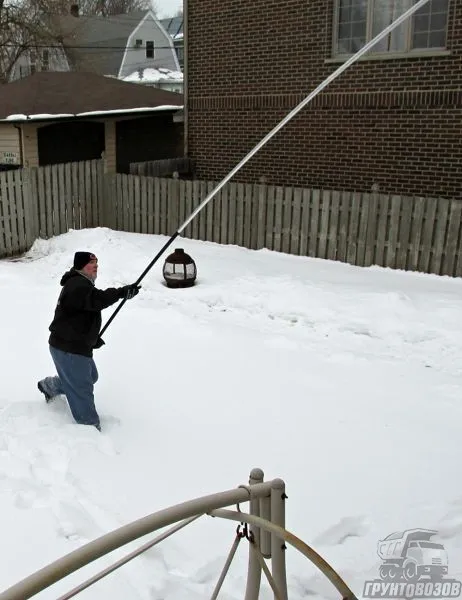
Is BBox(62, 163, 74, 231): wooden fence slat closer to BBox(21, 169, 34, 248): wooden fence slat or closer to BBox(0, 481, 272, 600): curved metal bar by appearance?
BBox(21, 169, 34, 248): wooden fence slat

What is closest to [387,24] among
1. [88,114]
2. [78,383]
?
[88,114]

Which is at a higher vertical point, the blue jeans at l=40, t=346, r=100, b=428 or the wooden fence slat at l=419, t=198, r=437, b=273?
the wooden fence slat at l=419, t=198, r=437, b=273

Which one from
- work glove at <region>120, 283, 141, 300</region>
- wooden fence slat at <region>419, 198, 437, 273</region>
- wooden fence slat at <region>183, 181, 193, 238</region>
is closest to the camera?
work glove at <region>120, 283, 141, 300</region>

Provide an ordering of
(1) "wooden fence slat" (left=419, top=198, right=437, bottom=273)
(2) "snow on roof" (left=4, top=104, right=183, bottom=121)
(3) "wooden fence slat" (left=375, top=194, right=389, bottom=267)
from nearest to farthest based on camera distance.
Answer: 1. (1) "wooden fence slat" (left=419, top=198, right=437, bottom=273)
2. (3) "wooden fence slat" (left=375, top=194, right=389, bottom=267)
3. (2) "snow on roof" (left=4, top=104, right=183, bottom=121)

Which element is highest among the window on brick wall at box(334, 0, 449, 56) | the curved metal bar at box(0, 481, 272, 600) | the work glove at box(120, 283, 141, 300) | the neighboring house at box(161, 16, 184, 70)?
the neighboring house at box(161, 16, 184, 70)

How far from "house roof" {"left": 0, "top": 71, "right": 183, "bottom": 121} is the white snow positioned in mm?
7025

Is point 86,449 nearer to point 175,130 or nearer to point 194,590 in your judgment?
point 194,590

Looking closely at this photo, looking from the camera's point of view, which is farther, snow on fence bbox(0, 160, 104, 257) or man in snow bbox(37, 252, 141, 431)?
snow on fence bbox(0, 160, 104, 257)

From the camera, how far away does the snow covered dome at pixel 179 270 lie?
8.93 meters

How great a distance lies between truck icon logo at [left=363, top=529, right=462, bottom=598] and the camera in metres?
3.43

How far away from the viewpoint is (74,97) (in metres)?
16.4

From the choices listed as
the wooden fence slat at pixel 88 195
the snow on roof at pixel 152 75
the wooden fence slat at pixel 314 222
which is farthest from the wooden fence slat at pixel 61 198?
the snow on roof at pixel 152 75

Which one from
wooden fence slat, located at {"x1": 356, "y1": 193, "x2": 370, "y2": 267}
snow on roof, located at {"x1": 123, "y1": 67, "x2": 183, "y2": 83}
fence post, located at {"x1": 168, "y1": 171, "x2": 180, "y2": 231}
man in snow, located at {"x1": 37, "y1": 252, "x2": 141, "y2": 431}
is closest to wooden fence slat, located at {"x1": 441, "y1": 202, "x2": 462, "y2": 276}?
wooden fence slat, located at {"x1": 356, "y1": 193, "x2": 370, "y2": 267}

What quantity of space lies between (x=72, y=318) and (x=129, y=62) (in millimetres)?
47341
